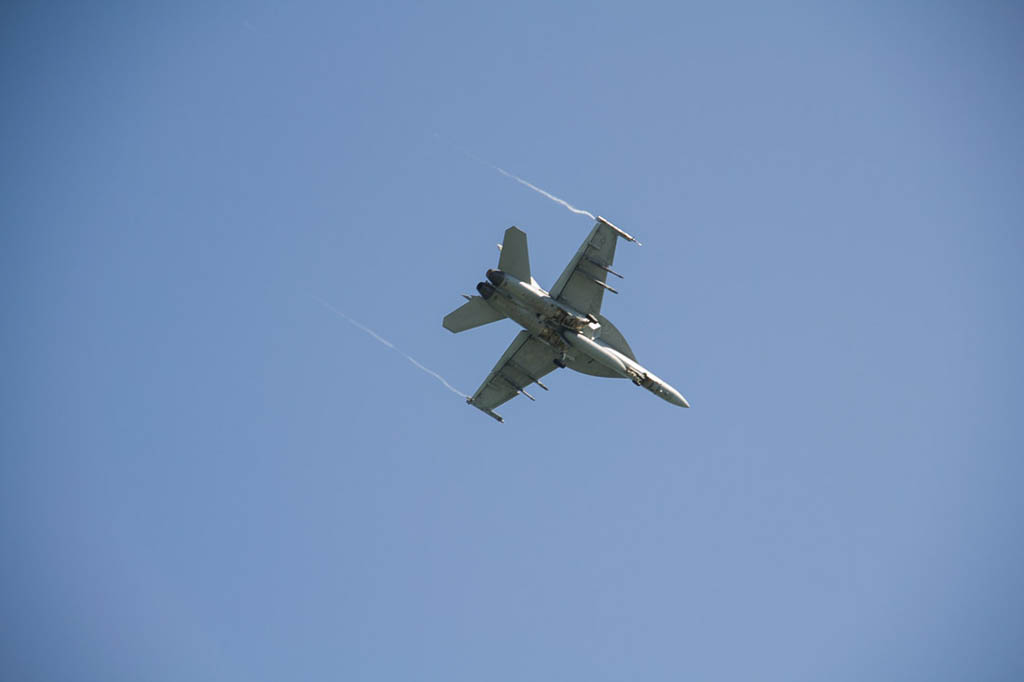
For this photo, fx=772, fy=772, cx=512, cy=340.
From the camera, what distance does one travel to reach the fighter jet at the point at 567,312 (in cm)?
2900

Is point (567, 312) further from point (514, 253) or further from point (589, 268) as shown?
point (514, 253)

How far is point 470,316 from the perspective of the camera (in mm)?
30578

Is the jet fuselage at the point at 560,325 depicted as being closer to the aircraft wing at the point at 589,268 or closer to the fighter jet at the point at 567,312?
the fighter jet at the point at 567,312

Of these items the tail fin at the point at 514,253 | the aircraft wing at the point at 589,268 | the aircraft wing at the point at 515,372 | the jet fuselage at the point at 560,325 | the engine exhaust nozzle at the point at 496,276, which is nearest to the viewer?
the engine exhaust nozzle at the point at 496,276

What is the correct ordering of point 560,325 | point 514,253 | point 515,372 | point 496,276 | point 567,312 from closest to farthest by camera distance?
point 496,276, point 514,253, point 567,312, point 560,325, point 515,372

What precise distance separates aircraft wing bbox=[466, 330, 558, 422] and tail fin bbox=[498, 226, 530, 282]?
4336 mm

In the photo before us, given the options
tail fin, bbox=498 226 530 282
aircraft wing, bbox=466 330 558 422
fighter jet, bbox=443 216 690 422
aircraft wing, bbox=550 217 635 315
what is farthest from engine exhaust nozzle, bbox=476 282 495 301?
aircraft wing, bbox=466 330 558 422

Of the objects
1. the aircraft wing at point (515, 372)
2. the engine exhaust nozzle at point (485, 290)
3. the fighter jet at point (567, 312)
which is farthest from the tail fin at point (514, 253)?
the aircraft wing at point (515, 372)

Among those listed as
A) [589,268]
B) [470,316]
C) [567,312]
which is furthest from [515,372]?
[589,268]

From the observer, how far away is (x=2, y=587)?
553ft

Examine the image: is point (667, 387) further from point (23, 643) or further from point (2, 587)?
point (2, 587)

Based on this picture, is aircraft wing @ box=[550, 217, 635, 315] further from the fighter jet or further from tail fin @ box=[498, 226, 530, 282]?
tail fin @ box=[498, 226, 530, 282]

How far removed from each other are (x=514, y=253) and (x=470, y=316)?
11.1 ft

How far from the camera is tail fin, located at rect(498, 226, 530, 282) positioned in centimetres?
2877
